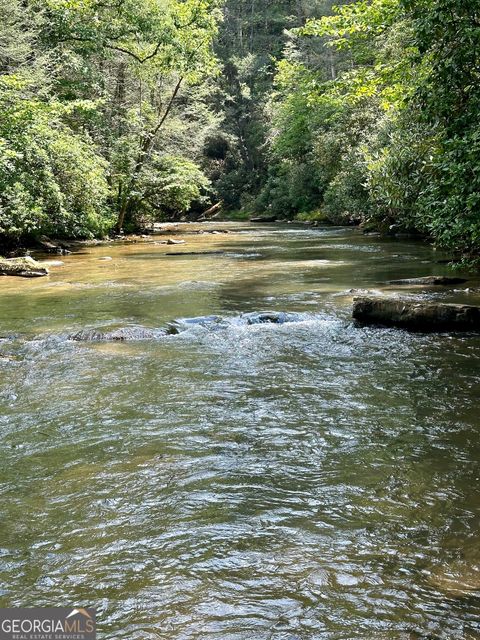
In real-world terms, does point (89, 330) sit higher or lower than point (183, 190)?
lower

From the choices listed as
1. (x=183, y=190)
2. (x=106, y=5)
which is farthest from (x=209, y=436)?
(x=183, y=190)

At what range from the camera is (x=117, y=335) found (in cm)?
938

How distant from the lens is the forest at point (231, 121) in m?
9.10

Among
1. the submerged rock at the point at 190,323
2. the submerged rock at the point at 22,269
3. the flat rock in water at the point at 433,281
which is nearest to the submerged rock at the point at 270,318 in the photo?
the submerged rock at the point at 190,323

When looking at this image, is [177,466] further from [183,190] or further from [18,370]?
[183,190]

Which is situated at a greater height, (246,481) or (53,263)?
(53,263)

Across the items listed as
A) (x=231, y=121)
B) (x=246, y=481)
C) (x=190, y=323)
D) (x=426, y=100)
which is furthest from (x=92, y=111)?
(x=231, y=121)

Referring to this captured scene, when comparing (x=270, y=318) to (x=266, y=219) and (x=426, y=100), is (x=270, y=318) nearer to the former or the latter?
(x=426, y=100)

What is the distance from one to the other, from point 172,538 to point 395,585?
1364 millimetres

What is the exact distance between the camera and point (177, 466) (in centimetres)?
478

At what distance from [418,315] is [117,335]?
4676 mm

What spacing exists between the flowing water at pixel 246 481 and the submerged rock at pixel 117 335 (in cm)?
26

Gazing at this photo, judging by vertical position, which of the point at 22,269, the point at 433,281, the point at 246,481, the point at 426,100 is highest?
the point at 426,100

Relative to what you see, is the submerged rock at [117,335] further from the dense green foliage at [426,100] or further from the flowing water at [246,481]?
the dense green foliage at [426,100]
